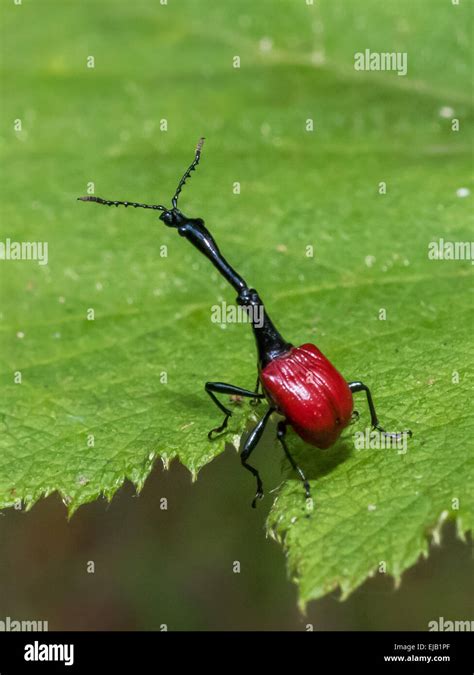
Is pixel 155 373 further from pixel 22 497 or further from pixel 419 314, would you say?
pixel 419 314

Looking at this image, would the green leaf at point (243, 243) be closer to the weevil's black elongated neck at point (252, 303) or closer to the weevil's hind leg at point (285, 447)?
the weevil's hind leg at point (285, 447)

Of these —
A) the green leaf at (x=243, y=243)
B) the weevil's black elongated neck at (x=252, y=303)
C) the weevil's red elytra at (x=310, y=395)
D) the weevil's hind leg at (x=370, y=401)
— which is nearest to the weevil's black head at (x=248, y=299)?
the weevil's black elongated neck at (x=252, y=303)

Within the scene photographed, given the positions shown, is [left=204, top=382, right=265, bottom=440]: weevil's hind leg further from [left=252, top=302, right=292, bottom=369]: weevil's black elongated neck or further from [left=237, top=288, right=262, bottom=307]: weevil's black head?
[left=237, top=288, right=262, bottom=307]: weevil's black head

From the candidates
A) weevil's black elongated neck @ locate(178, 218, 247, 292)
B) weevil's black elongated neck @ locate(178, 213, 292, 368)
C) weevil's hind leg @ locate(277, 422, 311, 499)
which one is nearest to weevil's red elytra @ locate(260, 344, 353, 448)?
weevil's hind leg @ locate(277, 422, 311, 499)

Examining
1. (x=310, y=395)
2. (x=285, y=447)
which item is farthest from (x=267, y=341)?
(x=285, y=447)

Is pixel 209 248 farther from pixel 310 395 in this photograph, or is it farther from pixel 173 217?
pixel 310 395
